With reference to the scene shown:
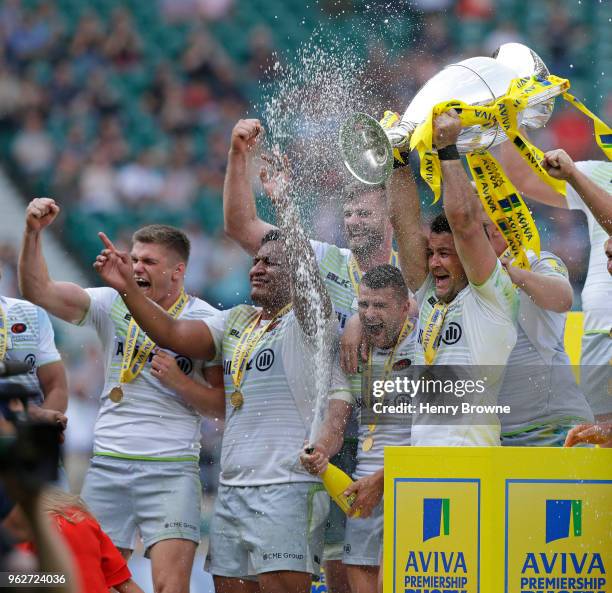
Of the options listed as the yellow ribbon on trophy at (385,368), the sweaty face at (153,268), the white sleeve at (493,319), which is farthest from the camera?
the sweaty face at (153,268)

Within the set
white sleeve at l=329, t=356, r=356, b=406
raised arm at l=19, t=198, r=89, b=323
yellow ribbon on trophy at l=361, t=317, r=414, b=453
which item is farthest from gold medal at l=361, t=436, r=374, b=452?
raised arm at l=19, t=198, r=89, b=323

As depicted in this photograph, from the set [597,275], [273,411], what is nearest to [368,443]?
[273,411]

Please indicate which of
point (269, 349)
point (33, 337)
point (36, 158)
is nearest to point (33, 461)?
point (269, 349)

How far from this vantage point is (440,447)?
3.78m

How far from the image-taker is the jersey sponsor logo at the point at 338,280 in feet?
13.6

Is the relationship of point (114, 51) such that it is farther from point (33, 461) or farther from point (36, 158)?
point (33, 461)

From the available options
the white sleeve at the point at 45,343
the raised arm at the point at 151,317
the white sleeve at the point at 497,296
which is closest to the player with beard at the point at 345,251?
the white sleeve at the point at 497,296

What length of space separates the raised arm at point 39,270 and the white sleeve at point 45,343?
0.08 metres

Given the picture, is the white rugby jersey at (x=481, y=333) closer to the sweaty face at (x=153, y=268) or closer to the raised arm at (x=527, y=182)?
the raised arm at (x=527, y=182)

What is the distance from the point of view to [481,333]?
154 inches

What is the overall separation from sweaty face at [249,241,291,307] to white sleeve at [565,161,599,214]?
96 centimetres

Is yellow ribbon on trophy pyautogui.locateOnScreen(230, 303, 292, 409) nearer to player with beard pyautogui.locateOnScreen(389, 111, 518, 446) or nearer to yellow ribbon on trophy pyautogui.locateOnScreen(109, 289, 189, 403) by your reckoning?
yellow ribbon on trophy pyautogui.locateOnScreen(109, 289, 189, 403)

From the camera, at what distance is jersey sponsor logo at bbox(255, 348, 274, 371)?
166 inches

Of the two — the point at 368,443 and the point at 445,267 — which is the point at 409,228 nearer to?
the point at 445,267
